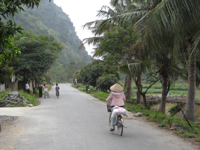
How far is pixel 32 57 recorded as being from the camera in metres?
20.8

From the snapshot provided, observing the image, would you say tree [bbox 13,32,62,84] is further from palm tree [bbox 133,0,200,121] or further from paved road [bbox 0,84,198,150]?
palm tree [bbox 133,0,200,121]

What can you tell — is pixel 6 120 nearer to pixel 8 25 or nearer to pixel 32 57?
pixel 8 25

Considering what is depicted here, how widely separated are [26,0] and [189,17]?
5.28 metres

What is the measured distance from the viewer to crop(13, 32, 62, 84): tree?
20062 millimetres

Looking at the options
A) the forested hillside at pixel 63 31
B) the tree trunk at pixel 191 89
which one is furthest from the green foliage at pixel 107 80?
the forested hillside at pixel 63 31

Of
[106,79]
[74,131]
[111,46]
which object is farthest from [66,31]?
[74,131]

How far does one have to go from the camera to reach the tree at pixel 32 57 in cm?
2006

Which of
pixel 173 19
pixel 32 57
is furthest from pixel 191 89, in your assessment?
pixel 32 57

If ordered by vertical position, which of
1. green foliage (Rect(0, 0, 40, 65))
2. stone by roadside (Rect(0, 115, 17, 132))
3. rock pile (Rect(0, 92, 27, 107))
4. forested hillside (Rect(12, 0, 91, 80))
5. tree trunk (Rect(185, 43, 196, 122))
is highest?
forested hillside (Rect(12, 0, 91, 80))

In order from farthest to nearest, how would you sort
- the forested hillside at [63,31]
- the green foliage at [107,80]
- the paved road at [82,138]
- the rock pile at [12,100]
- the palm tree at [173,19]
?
the forested hillside at [63,31] → the green foliage at [107,80] → the rock pile at [12,100] → the palm tree at [173,19] → the paved road at [82,138]

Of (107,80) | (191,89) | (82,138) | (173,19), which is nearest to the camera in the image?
(82,138)

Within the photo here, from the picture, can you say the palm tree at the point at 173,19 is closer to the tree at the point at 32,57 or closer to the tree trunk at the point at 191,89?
the tree trunk at the point at 191,89

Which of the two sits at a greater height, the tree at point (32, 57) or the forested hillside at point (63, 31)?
the forested hillside at point (63, 31)

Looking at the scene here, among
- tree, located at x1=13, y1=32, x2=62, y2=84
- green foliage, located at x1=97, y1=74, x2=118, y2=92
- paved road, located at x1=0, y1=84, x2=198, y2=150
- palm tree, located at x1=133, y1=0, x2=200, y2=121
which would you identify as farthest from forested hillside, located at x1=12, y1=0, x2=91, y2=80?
palm tree, located at x1=133, y1=0, x2=200, y2=121
